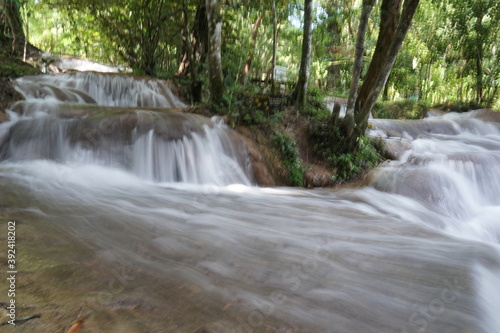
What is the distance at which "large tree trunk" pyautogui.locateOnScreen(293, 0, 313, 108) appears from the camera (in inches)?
282

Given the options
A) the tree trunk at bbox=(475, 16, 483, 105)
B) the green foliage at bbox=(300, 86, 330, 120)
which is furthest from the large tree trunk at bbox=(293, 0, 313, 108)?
the tree trunk at bbox=(475, 16, 483, 105)

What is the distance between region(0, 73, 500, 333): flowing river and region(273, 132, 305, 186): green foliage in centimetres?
78

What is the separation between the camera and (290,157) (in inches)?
258

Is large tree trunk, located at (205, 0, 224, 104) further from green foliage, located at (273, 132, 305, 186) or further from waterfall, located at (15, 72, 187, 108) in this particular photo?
waterfall, located at (15, 72, 187, 108)

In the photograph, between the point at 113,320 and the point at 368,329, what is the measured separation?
1.26 m

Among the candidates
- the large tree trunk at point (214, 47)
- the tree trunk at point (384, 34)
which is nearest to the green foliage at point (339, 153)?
the tree trunk at point (384, 34)

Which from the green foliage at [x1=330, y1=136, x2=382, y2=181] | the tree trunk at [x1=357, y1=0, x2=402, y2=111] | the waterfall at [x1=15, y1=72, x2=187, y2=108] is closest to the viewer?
the green foliage at [x1=330, y1=136, x2=382, y2=181]

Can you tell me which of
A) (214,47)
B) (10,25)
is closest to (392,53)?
(214,47)

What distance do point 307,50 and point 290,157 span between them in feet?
8.69

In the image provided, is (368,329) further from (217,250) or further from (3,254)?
(3,254)

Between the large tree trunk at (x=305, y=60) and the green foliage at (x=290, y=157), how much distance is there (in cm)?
134

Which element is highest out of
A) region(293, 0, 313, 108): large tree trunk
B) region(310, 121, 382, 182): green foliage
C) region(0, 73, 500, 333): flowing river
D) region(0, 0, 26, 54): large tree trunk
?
region(0, 0, 26, 54): large tree trunk

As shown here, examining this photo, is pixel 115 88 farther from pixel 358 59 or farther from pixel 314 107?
pixel 358 59

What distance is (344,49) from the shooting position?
14.1 m
